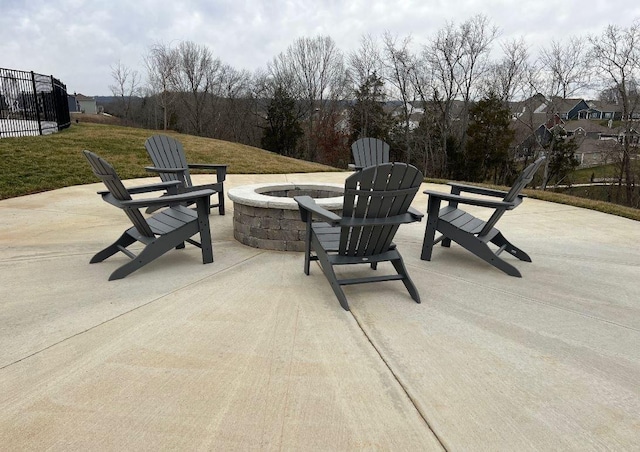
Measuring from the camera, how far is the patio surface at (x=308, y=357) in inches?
55.6

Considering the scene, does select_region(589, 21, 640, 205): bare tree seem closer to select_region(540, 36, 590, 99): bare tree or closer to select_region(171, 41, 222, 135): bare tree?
select_region(540, 36, 590, 99): bare tree

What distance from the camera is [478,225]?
3420 millimetres

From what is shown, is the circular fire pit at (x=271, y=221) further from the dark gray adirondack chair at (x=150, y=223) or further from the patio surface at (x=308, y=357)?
the dark gray adirondack chair at (x=150, y=223)

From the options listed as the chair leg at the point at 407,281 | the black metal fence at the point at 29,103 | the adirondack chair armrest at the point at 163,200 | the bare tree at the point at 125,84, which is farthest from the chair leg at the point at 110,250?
the bare tree at the point at 125,84

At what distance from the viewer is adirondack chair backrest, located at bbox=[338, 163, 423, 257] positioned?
7.51 feet

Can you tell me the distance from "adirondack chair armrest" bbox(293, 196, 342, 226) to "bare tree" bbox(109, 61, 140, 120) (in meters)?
32.5

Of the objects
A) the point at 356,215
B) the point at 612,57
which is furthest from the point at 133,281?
the point at 612,57

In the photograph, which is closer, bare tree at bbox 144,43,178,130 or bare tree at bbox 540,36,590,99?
bare tree at bbox 540,36,590,99

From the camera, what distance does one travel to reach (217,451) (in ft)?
4.31

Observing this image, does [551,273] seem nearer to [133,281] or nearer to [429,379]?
[429,379]

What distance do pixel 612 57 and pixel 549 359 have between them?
20.2m

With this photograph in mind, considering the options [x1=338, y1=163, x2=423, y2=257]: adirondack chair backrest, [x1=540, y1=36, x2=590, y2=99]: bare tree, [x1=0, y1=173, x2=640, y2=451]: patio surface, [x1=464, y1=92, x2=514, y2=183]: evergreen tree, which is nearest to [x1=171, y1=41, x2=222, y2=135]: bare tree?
[x1=464, y1=92, x2=514, y2=183]: evergreen tree

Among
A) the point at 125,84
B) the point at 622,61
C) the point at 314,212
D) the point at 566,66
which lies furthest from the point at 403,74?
the point at 125,84

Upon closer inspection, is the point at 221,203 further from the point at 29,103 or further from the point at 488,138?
the point at 488,138
